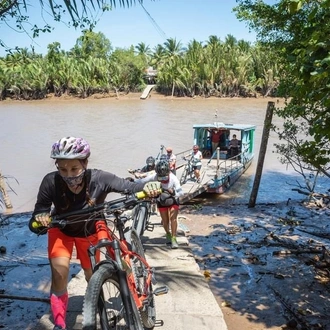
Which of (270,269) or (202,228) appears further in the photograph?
(202,228)

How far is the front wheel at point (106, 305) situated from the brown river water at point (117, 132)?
1044cm

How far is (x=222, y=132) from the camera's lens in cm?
1700

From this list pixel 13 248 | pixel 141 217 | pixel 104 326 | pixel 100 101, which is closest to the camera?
pixel 104 326

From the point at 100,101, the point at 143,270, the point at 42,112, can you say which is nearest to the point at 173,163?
the point at 143,270

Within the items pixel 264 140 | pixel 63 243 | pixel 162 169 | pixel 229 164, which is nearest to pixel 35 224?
pixel 63 243

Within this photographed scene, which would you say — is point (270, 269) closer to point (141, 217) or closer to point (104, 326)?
point (141, 217)

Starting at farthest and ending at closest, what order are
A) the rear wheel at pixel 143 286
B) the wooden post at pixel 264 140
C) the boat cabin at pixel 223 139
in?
the boat cabin at pixel 223 139 < the wooden post at pixel 264 140 < the rear wheel at pixel 143 286

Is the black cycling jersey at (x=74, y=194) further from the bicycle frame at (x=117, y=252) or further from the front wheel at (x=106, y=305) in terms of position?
the front wheel at (x=106, y=305)

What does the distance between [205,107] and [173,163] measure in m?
28.4

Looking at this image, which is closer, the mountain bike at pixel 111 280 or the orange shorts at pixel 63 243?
the mountain bike at pixel 111 280

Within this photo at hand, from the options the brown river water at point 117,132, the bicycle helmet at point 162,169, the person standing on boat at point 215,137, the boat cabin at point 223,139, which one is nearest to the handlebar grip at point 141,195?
the bicycle helmet at point 162,169

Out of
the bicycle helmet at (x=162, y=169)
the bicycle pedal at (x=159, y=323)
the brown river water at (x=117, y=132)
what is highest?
the bicycle helmet at (x=162, y=169)

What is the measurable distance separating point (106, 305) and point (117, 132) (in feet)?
84.6

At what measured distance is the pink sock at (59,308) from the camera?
287 centimetres
